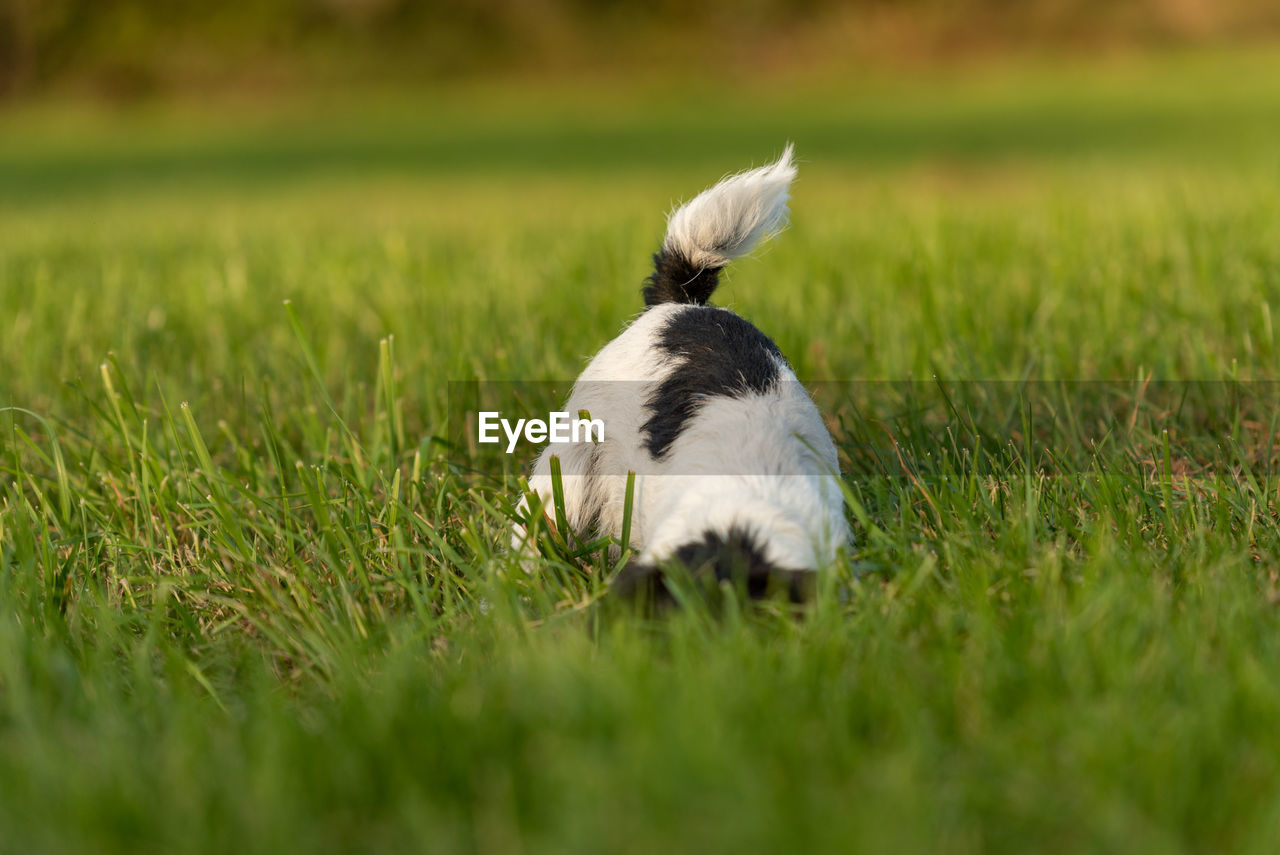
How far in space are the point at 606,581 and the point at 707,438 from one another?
1.22 ft

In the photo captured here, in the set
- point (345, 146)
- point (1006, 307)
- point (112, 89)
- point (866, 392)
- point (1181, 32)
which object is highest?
point (1181, 32)

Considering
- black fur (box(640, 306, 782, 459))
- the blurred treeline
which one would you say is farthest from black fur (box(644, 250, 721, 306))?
the blurred treeline

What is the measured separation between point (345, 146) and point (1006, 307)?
61.1ft

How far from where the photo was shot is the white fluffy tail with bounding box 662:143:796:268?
303 cm

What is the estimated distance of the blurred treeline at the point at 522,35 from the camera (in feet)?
90.7

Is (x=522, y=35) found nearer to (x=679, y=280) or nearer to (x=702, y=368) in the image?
(x=679, y=280)

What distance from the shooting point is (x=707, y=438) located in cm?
242

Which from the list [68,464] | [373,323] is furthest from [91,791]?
[373,323]

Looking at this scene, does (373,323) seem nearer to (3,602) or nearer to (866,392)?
(866,392)

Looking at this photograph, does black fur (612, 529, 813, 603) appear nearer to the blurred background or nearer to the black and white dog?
the black and white dog

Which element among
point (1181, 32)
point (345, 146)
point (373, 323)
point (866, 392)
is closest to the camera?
point (866, 392)

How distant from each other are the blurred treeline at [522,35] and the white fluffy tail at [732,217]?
26.5m

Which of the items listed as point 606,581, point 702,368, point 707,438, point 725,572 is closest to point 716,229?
point 702,368

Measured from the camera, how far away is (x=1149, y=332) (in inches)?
172
